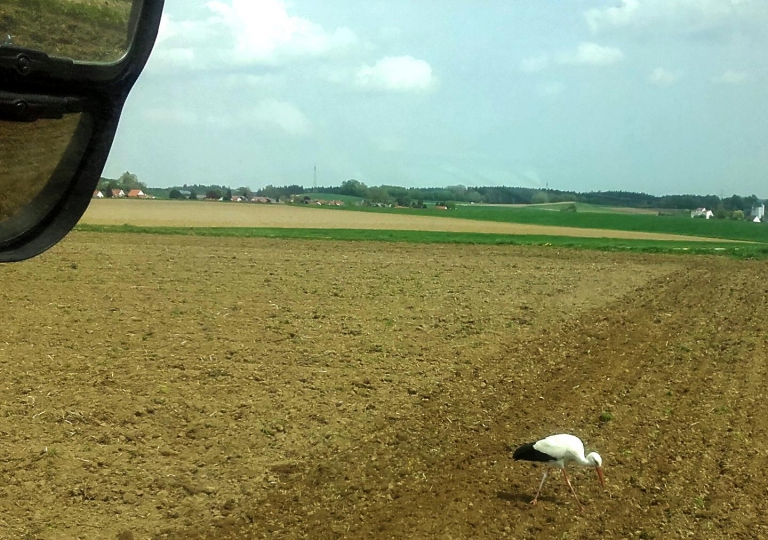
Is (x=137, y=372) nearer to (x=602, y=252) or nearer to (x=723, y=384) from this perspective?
(x=723, y=384)

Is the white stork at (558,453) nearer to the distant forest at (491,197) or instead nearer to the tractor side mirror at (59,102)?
the tractor side mirror at (59,102)

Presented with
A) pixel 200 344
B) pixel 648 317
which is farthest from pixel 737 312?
pixel 200 344

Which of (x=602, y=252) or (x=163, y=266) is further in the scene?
(x=602, y=252)

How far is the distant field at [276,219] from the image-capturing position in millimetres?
52103

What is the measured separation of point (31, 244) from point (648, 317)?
15.7 m

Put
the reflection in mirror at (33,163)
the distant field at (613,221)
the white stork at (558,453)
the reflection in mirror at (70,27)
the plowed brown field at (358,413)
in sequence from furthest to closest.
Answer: the distant field at (613,221) → the white stork at (558,453) → the plowed brown field at (358,413) → the reflection in mirror at (33,163) → the reflection in mirror at (70,27)

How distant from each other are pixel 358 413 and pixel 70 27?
7552 mm

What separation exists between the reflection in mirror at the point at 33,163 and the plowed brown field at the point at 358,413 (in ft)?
15.4

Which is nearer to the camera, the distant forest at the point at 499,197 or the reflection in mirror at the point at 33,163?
the reflection in mirror at the point at 33,163

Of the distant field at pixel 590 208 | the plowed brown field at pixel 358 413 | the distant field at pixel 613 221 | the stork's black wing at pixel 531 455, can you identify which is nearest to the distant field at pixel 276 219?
the distant field at pixel 613 221

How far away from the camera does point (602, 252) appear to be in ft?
119

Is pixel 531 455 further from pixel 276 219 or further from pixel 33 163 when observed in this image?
pixel 276 219

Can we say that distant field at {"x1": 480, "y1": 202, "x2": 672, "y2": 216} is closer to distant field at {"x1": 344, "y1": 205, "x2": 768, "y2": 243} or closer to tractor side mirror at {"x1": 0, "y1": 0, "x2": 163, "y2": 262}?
distant field at {"x1": 344, "y1": 205, "x2": 768, "y2": 243}

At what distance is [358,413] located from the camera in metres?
8.82
